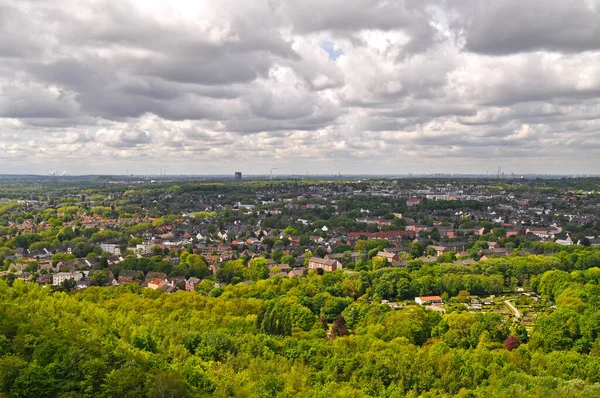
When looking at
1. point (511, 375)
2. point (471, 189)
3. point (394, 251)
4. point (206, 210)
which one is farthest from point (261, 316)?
point (471, 189)

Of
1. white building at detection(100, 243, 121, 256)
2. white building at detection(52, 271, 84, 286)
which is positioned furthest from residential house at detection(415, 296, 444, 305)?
white building at detection(100, 243, 121, 256)

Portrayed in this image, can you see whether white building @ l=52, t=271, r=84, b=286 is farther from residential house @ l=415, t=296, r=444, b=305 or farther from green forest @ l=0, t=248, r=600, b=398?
residential house @ l=415, t=296, r=444, b=305

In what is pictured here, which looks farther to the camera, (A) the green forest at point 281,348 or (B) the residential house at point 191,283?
(B) the residential house at point 191,283

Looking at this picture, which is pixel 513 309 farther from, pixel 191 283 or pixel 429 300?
pixel 191 283

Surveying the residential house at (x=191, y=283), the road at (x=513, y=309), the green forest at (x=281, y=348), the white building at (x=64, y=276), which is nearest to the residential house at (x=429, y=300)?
the green forest at (x=281, y=348)

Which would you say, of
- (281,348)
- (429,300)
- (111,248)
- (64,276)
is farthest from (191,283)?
(111,248)

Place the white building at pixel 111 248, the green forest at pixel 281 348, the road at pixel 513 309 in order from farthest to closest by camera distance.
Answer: the white building at pixel 111 248 → the road at pixel 513 309 → the green forest at pixel 281 348

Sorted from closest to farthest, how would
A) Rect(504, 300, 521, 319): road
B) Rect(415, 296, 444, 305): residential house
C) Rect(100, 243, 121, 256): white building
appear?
Rect(504, 300, 521, 319): road → Rect(415, 296, 444, 305): residential house → Rect(100, 243, 121, 256): white building

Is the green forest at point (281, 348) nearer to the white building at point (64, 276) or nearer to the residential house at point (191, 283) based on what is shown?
the residential house at point (191, 283)

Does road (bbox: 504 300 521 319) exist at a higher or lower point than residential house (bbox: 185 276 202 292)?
higher
